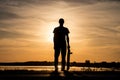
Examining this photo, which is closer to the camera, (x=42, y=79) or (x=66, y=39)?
(x=42, y=79)

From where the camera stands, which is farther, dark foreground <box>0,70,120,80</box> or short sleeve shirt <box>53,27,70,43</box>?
short sleeve shirt <box>53,27,70,43</box>

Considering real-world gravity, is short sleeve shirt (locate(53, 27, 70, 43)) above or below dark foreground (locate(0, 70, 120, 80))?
above

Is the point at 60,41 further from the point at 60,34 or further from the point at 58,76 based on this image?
the point at 58,76

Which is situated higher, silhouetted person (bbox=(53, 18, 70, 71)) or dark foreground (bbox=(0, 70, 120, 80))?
silhouetted person (bbox=(53, 18, 70, 71))

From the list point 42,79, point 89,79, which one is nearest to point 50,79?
point 42,79

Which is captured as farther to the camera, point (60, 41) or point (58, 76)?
point (60, 41)

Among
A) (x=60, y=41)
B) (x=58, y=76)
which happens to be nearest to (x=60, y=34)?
(x=60, y=41)

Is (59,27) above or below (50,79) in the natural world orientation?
above

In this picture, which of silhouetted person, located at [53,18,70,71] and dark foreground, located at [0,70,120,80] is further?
silhouetted person, located at [53,18,70,71]

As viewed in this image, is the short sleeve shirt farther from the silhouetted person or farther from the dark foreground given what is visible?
the dark foreground

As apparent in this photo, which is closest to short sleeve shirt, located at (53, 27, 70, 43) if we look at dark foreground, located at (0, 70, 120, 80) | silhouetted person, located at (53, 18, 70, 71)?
silhouetted person, located at (53, 18, 70, 71)

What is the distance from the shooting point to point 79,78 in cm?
1322

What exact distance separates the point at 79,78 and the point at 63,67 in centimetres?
523

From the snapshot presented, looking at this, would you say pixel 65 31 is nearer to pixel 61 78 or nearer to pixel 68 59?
pixel 68 59
